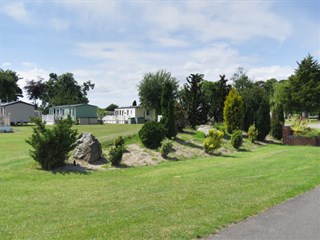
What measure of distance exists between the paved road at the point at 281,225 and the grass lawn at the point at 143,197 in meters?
0.21

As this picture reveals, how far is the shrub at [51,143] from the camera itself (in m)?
10.9

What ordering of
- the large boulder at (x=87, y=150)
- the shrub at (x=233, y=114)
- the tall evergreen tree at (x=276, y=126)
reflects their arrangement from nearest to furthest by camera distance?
the large boulder at (x=87, y=150)
the shrub at (x=233, y=114)
the tall evergreen tree at (x=276, y=126)

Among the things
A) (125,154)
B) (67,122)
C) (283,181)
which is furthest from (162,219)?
(125,154)

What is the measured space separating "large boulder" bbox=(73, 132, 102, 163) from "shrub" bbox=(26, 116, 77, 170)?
0.89 meters

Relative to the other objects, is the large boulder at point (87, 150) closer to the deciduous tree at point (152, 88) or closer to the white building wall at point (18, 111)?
the deciduous tree at point (152, 88)

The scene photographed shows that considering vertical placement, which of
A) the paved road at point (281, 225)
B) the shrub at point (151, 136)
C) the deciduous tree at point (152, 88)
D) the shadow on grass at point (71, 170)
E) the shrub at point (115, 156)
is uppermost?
the deciduous tree at point (152, 88)

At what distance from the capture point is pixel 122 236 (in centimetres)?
457

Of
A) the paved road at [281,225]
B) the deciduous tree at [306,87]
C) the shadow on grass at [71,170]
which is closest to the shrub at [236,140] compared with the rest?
the shadow on grass at [71,170]

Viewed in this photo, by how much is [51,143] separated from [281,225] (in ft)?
25.6

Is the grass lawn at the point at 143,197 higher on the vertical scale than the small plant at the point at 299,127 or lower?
lower

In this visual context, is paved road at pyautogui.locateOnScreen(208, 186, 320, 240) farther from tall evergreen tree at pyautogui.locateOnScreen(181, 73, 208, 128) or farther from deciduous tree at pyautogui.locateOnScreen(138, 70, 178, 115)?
deciduous tree at pyautogui.locateOnScreen(138, 70, 178, 115)

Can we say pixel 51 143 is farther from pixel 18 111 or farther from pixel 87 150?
pixel 18 111

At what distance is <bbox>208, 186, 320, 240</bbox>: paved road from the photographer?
180 inches

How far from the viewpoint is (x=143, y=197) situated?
284 inches
